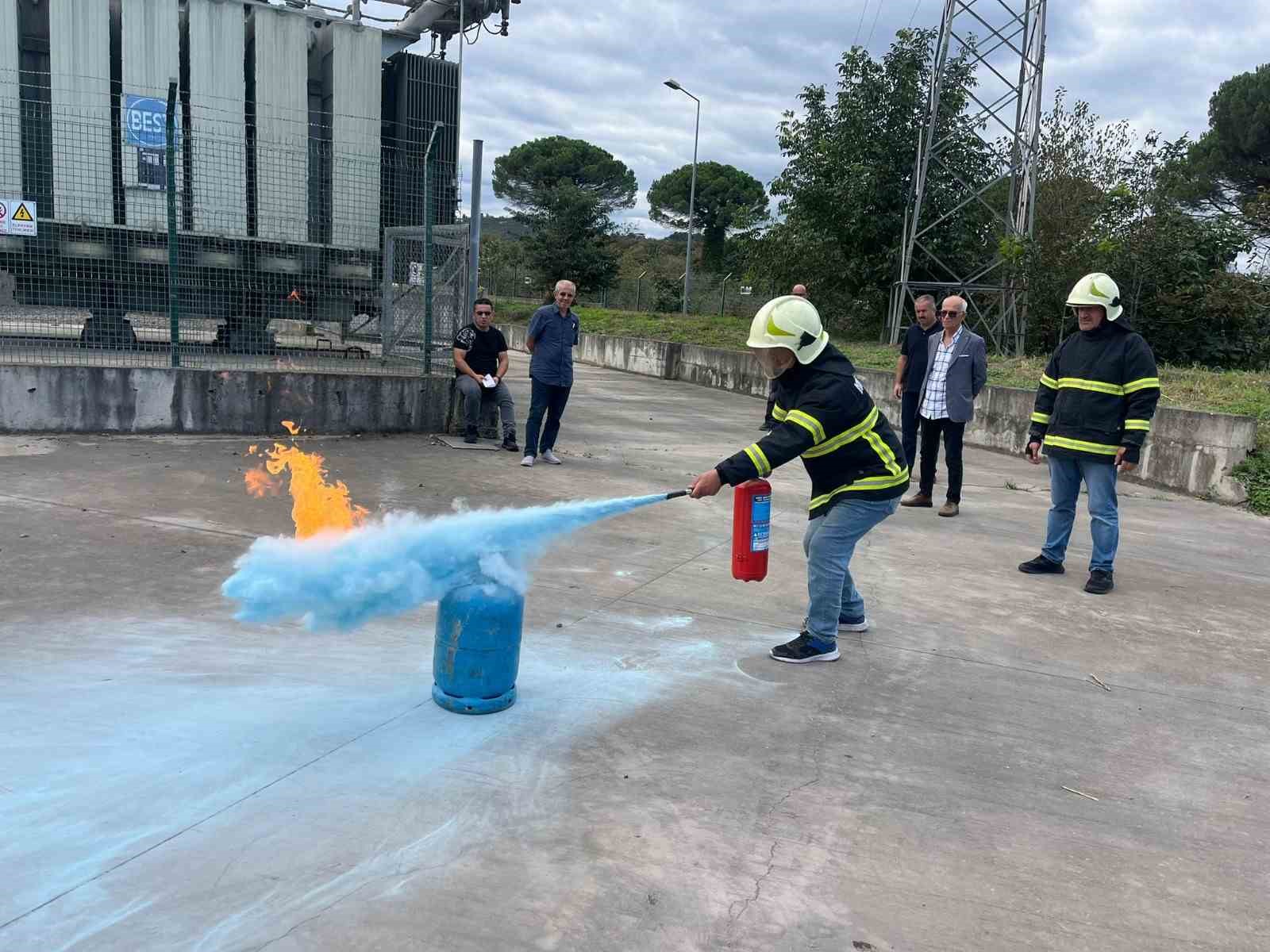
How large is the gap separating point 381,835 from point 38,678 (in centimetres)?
188

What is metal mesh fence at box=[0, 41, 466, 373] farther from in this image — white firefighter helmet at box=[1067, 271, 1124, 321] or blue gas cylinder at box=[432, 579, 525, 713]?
blue gas cylinder at box=[432, 579, 525, 713]

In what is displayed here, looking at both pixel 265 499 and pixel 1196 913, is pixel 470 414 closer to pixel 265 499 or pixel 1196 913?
pixel 265 499

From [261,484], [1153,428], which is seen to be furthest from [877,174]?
[261,484]

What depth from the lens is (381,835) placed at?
2830mm

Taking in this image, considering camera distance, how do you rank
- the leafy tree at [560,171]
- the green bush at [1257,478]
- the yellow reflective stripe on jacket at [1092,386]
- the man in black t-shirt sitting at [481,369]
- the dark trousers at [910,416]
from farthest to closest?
the leafy tree at [560,171]
the man in black t-shirt sitting at [481,369]
the green bush at [1257,478]
the dark trousers at [910,416]
the yellow reflective stripe on jacket at [1092,386]

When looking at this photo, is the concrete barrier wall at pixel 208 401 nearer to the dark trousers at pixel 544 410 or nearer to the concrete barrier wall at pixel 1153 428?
the dark trousers at pixel 544 410

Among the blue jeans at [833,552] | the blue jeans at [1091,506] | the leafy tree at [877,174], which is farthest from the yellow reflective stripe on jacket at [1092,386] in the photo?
the leafy tree at [877,174]

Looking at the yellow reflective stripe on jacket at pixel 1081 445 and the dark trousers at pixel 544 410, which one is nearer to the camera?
the yellow reflective stripe on jacket at pixel 1081 445

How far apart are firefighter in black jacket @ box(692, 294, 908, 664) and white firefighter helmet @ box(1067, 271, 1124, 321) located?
87.1 inches

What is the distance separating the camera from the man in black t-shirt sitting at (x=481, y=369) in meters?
9.88

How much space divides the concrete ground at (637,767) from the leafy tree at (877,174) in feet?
54.3

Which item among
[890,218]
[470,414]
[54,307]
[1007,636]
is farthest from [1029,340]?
[54,307]

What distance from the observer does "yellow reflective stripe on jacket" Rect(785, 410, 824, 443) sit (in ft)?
13.5

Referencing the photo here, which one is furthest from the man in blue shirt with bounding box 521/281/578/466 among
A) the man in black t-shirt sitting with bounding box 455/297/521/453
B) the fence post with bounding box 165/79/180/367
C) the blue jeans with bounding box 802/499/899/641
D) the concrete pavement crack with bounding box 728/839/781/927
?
the concrete pavement crack with bounding box 728/839/781/927
